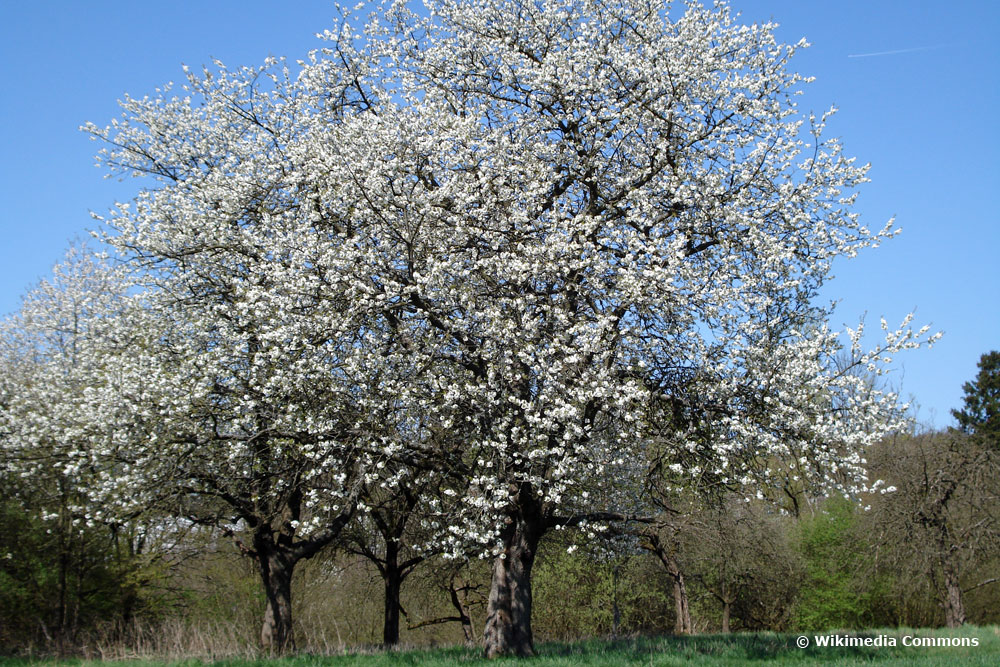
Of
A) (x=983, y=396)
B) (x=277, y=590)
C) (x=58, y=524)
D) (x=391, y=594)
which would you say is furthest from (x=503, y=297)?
(x=983, y=396)

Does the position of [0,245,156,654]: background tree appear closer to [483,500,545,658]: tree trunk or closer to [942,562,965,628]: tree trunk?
[483,500,545,658]: tree trunk

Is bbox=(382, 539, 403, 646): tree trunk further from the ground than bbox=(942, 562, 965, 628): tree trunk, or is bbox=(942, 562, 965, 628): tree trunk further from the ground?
bbox=(382, 539, 403, 646): tree trunk

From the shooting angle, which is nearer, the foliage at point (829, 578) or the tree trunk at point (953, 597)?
the tree trunk at point (953, 597)

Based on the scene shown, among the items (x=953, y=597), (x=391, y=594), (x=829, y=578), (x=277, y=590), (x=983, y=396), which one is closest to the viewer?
(x=277, y=590)

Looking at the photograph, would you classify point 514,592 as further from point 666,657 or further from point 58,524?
point 58,524

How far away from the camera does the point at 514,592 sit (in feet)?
39.6

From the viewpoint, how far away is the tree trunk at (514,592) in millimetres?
11778

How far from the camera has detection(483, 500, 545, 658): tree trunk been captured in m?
11.8

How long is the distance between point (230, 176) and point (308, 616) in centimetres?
1621

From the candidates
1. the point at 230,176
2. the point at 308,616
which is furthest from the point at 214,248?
the point at 308,616

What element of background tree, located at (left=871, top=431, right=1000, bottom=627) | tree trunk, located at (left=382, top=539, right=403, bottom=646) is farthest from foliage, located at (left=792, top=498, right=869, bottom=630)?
tree trunk, located at (left=382, top=539, right=403, bottom=646)

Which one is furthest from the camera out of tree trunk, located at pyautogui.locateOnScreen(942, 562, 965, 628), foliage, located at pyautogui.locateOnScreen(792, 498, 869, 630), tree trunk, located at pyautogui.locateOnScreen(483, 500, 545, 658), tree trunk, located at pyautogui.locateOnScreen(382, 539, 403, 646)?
foliage, located at pyautogui.locateOnScreen(792, 498, 869, 630)

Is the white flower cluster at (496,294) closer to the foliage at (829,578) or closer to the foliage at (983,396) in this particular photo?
the foliage at (829,578)

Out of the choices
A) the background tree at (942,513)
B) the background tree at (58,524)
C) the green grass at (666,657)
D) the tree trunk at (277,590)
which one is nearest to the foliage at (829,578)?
the background tree at (942,513)
